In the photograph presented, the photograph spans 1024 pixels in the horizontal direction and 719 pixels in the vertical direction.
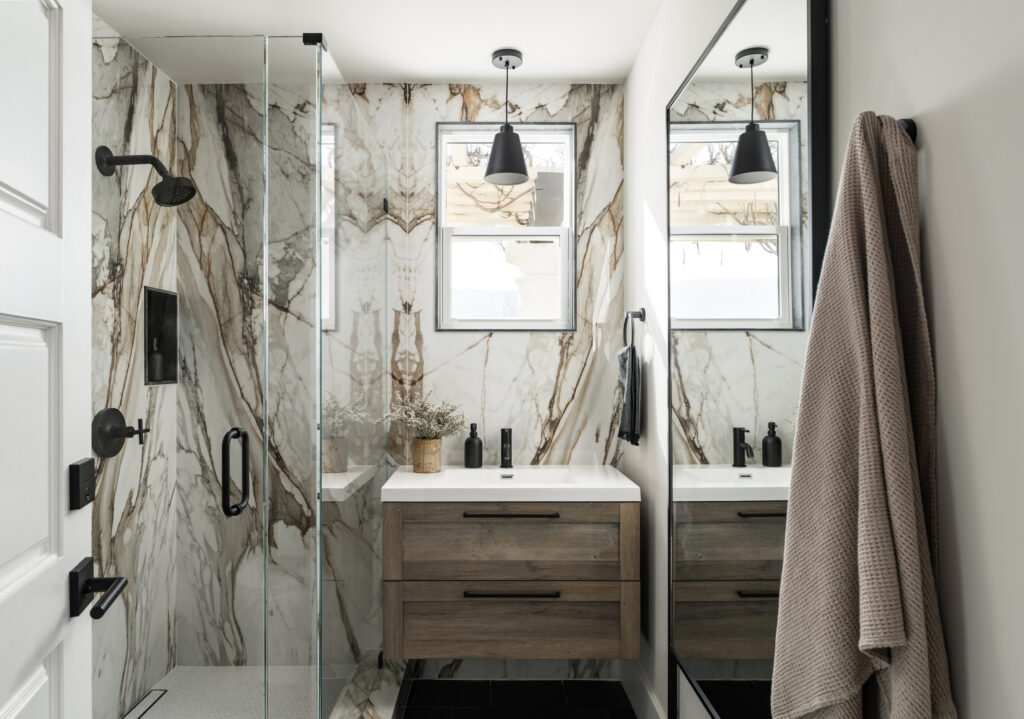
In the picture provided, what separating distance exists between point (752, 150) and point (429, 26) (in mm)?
1470

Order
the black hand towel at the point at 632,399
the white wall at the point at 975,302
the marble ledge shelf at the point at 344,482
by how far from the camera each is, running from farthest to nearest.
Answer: the black hand towel at the point at 632,399, the marble ledge shelf at the point at 344,482, the white wall at the point at 975,302

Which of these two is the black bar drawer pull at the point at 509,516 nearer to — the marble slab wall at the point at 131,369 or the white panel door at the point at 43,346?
the marble slab wall at the point at 131,369

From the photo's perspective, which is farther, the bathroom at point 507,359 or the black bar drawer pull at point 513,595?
the black bar drawer pull at point 513,595

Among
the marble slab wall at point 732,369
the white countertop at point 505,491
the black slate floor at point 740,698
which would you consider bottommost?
the black slate floor at point 740,698

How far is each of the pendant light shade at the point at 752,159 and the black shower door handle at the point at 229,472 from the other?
1347mm

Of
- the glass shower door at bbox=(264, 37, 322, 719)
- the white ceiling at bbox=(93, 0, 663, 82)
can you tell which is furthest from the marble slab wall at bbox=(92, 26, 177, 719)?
the white ceiling at bbox=(93, 0, 663, 82)

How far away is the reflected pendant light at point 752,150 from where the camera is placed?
1394 millimetres

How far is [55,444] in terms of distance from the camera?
992 millimetres

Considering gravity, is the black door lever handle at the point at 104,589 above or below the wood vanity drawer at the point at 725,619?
above

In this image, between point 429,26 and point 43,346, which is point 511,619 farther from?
point 429,26

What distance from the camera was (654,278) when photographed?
235 cm

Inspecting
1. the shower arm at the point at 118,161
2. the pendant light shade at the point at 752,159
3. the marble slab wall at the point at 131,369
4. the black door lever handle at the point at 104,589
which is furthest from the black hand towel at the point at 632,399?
the black door lever handle at the point at 104,589

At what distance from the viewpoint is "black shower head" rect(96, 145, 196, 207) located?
4.98 feet

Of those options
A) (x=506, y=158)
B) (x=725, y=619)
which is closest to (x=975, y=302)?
(x=725, y=619)
